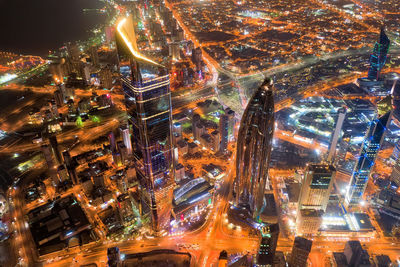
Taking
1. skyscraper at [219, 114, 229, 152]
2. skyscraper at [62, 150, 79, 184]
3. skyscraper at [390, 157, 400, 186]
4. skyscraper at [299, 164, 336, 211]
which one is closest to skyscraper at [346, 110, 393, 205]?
skyscraper at [299, 164, 336, 211]

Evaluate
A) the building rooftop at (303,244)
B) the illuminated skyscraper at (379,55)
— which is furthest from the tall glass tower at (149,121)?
the illuminated skyscraper at (379,55)

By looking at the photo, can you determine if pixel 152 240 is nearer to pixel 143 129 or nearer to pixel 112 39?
pixel 143 129

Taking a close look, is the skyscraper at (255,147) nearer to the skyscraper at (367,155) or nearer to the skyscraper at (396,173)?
the skyscraper at (367,155)

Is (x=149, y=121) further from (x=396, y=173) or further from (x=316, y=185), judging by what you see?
(x=396, y=173)

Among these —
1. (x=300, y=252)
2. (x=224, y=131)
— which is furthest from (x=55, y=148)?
(x=300, y=252)

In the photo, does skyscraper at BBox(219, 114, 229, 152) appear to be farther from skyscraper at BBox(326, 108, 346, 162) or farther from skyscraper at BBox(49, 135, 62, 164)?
skyscraper at BBox(49, 135, 62, 164)

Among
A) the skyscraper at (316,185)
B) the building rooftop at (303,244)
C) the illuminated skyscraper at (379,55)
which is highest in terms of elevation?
the illuminated skyscraper at (379,55)
